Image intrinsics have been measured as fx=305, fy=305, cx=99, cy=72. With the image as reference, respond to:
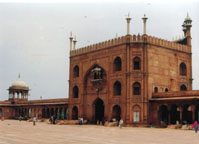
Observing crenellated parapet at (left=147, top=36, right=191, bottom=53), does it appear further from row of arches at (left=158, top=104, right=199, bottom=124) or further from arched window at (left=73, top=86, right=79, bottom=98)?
arched window at (left=73, top=86, right=79, bottom=98)

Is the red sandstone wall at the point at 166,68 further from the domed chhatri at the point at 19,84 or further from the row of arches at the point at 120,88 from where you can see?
the domed chhatri at the point at 19,84

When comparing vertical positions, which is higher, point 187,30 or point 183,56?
point 187,30

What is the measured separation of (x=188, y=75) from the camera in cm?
4094

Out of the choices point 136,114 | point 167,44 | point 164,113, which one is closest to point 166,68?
point 167,44

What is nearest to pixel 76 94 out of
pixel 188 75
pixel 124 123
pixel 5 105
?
pixel 124 123

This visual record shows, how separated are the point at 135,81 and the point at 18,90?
37.3m

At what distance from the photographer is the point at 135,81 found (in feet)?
117

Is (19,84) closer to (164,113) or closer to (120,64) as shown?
(120,64)

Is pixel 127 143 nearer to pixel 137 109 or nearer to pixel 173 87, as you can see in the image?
pixel 137 109

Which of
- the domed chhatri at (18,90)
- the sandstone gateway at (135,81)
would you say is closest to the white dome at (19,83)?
the domed chhatri at (18,90)

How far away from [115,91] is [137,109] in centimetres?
431

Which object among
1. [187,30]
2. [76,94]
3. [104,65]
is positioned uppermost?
[187,30]

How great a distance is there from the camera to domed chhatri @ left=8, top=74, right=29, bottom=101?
6512 cm

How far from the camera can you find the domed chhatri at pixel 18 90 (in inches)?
2564
